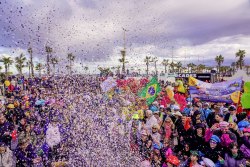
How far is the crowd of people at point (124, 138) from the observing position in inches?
242

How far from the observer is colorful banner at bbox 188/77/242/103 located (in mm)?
9711

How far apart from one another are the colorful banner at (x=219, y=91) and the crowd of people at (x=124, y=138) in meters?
0.35

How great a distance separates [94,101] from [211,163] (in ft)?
25.2

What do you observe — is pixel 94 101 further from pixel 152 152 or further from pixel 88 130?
pixel 152 152

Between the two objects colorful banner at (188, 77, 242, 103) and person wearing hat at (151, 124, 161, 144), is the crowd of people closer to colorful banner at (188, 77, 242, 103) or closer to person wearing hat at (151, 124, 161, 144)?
person wearing hat at (151, 124, 161, 144)

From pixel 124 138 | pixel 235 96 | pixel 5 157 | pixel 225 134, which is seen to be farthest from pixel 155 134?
pixel 235 96

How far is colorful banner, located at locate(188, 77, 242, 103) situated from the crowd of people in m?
0.35

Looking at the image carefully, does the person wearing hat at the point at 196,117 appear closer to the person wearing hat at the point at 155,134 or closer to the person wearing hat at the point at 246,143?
the person wearing hat at the point at 155,134

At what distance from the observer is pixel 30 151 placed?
662 centimetres

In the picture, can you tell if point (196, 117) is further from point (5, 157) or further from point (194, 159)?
point (5, 157)

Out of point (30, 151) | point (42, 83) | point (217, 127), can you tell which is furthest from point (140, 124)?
point (42, 83)

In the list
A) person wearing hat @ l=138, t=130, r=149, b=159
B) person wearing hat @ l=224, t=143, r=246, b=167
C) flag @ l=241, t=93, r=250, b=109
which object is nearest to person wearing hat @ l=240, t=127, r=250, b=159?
person wearing hat @ l=224, t=143, r=246, b=167

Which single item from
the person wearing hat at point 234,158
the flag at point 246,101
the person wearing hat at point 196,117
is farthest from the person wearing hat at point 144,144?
the flag at point 246,101

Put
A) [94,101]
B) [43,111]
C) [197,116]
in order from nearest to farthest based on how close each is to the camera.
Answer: [197,116]
[43,111]
[94,101]
